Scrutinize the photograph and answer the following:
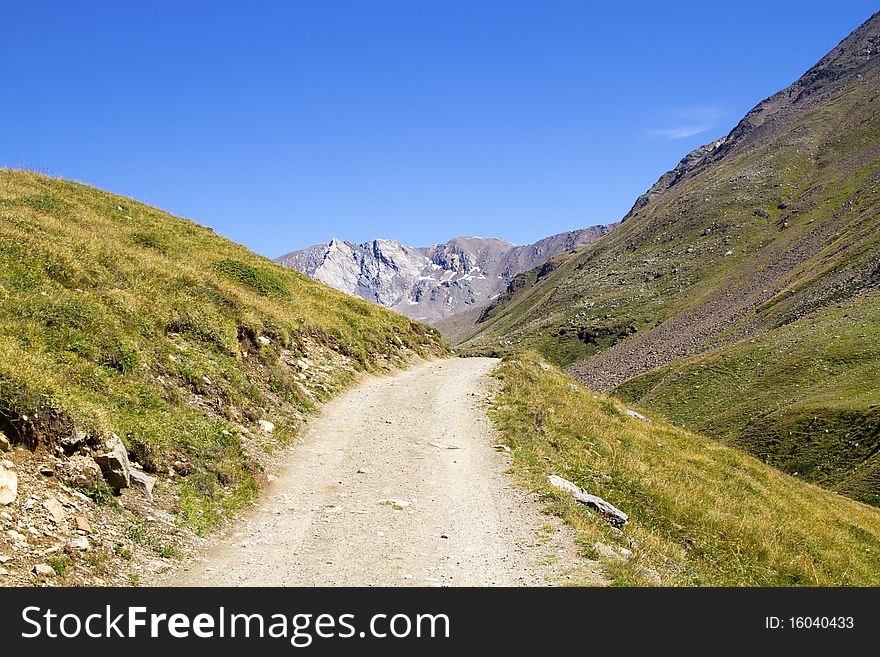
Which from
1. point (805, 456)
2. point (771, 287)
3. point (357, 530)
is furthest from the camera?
point (771, 287)

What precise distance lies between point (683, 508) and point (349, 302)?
27.4 m

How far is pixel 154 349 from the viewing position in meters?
16.7

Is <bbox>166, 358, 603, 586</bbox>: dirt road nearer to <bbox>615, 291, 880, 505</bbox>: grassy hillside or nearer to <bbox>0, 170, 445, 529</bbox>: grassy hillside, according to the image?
<bbox>0, 170, 445, 529</bbox>: grassy hillside

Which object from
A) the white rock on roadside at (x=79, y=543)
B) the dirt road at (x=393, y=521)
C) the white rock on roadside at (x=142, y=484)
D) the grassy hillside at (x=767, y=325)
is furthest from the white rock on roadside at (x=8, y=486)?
the grassy hillside at (x=767, y=325)

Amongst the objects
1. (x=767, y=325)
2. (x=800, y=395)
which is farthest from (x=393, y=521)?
(x=767, y=325)

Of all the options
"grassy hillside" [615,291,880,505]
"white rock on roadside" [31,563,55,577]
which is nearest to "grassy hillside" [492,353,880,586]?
"white rock on roadside" [31,563,55,577]

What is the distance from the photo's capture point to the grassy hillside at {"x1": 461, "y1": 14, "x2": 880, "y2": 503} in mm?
51094

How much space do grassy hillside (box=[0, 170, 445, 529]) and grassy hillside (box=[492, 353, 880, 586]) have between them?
26.4 ft

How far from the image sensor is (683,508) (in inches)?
651

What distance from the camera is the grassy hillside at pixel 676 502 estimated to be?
42.7 feet

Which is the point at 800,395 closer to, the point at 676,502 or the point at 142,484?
the point at 676,502

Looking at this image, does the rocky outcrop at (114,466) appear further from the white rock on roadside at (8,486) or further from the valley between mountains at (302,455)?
the white rock on roadside at (8,486)
